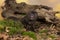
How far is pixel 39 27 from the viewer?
4422mm

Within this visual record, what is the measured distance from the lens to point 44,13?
450cm

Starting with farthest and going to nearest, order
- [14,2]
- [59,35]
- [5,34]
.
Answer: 1. [14,2]
2. [59,35]
3. [5,34]

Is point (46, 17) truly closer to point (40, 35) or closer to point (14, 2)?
point (40, 35)

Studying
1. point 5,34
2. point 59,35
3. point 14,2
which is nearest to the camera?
point 5,34

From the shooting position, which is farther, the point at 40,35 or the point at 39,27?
the point at 39,27

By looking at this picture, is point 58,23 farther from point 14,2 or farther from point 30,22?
point 14,2

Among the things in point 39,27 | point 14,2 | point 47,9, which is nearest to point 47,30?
point 39,27

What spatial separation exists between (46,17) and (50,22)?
109 millimetres

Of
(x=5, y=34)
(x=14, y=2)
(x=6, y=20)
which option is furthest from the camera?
(x=14, y=2)

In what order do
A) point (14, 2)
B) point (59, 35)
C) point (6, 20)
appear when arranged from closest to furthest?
point (59, 35), point (6, 20), point (14, 2)

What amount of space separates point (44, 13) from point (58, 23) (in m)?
0.29

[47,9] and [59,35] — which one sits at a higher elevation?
[47,9]

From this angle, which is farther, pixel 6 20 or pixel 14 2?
pixel 14 2

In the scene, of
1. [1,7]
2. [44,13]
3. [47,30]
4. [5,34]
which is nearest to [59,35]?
[47,30]
